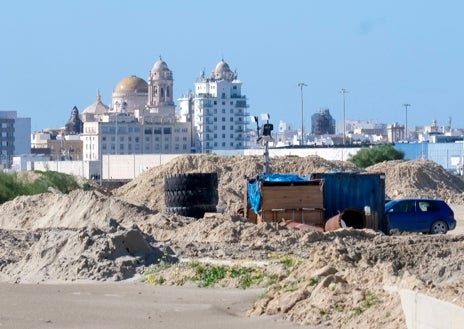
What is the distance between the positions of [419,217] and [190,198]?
21.5 ft

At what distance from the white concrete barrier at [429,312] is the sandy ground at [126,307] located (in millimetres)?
2361

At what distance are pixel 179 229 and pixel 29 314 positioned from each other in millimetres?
13822

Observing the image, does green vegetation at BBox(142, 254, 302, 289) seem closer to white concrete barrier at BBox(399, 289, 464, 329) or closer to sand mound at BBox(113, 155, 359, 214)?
white concrete barrier at BBox(399, 289, 464, 329)

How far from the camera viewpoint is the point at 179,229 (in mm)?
32625

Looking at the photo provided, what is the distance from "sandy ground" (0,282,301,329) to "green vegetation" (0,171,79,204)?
30.6 meters

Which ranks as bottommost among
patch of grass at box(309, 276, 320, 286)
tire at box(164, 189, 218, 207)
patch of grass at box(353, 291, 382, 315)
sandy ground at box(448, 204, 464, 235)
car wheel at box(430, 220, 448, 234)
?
sandy ground at box(448, 204, 464, 235)

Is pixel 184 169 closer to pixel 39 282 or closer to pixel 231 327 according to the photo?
pixel 39 282

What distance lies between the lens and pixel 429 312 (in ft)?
44.9

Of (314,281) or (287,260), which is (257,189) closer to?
(287,260)

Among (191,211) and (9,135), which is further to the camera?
(9,135)

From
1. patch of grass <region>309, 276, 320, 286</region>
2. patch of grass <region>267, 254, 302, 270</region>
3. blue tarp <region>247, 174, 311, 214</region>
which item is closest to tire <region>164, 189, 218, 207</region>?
blue tarp <region>247, 174, 311, 214</region>

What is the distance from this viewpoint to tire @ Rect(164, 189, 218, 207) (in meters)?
39.5

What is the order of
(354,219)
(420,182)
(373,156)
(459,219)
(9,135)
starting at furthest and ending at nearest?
1. (9,135)
2. (373,156)
3. (420,182)
4. (459,219)
5. (354,219)

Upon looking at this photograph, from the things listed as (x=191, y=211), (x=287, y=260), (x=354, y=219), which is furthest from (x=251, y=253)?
(x=191, y=211)
